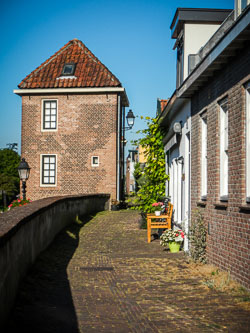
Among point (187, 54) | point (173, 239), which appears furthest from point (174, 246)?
point (187, 54)

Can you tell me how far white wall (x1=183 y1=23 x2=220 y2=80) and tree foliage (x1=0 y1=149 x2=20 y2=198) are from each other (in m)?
54.7

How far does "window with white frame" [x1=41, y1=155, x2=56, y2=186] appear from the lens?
92.4ft

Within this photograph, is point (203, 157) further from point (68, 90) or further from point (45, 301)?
point (68, 90)

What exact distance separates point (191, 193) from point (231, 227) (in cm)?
336

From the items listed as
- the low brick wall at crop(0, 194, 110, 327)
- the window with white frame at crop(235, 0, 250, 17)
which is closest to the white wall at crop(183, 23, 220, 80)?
Answer: the window with white frame at crop(235, 0, 250, 17)

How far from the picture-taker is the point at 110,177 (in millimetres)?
27906

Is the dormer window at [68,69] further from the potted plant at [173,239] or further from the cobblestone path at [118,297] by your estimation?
the potted plant at [173,239]

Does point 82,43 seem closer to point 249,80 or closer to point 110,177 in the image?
point 110,177

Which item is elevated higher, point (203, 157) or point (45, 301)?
point (203, 157)

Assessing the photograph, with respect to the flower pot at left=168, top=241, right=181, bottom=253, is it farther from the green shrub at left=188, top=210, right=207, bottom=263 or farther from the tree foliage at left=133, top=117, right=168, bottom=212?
the tree foliage at left=133, top=117, right=168, bottom=212

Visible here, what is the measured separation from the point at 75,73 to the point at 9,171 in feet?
141

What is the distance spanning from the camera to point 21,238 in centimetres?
703

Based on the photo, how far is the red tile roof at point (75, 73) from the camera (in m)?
28.1

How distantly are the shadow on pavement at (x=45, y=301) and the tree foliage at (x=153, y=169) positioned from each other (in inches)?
248
